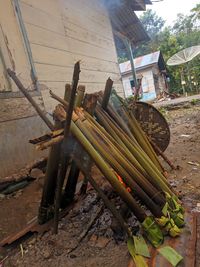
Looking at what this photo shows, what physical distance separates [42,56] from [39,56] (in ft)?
0.34

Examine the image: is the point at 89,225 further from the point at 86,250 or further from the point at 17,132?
the point at 17,132

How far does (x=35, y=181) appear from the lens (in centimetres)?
378

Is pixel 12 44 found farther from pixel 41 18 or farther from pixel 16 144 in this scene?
pixel 16 144

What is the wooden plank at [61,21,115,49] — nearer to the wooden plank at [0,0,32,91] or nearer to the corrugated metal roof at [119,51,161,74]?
the wooden plank at [0,0,32,91]

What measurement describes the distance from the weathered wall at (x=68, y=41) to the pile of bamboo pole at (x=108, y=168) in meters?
2.36

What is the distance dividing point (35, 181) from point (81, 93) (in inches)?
72.6

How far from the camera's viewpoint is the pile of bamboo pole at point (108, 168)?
81.5 inches

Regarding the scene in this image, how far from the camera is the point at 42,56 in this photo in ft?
15.5

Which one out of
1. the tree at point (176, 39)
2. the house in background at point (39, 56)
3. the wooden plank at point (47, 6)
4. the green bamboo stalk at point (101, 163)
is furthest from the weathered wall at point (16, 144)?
the tree at point (176, 39)

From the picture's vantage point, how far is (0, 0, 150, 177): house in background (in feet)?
12.4

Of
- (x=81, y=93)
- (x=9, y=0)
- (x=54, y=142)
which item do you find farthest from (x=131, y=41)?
(x=54, y=142)

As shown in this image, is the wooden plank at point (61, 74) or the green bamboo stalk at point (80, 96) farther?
the wooden plank at point (61, 74)

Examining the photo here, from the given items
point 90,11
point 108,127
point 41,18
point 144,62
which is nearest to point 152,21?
point 144,62

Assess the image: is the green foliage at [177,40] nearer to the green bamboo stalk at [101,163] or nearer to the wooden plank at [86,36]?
the wooden plank at [86,36]
